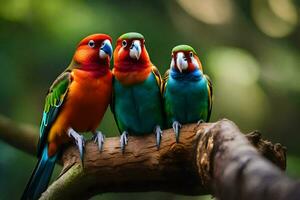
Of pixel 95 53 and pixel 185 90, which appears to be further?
pixel 95 53

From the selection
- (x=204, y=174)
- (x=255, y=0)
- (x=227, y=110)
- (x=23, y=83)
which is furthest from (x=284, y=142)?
(x=204, y=174)

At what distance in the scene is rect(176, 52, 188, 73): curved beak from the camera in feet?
8.36

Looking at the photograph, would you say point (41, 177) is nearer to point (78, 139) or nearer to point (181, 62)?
point (78, 139)

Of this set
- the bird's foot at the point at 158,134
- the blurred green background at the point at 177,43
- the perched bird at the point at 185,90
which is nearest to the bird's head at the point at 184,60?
the perched bird at the point at 185,90

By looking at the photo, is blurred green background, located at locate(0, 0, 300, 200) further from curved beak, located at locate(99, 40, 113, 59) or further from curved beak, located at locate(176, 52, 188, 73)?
curved beak, located at locate(176, 52, 188, 73)

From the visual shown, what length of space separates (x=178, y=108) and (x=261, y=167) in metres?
1.04

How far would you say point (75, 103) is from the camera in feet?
8.89

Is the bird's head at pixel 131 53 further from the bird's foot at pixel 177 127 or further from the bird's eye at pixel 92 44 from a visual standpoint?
the bird's foot at pixel 177 127

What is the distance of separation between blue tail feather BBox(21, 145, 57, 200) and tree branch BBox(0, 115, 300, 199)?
6 centimetres

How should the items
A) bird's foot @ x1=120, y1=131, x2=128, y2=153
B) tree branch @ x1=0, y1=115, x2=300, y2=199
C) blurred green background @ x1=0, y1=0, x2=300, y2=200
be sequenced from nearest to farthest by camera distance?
tree branch @ x1=0, y1=115, x2=300, y2=199 → bird's foot @ x1=120, y1=131, x2=128, y2=153 → blurred green background @ x1=0, y1=0, x2=300, y2=200

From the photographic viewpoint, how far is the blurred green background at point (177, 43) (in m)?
4.77

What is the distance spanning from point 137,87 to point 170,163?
0.39 meters

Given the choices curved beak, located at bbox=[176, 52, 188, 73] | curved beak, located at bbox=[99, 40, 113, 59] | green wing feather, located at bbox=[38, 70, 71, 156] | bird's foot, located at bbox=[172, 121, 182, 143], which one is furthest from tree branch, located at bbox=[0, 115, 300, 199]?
curved beak, located at bbox=[99, 40, 113, 59]

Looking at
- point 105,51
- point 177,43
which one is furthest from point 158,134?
point 177,43
